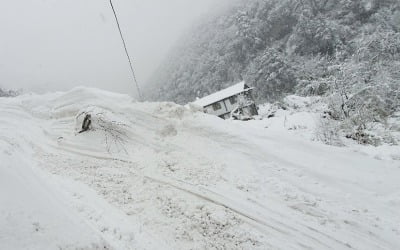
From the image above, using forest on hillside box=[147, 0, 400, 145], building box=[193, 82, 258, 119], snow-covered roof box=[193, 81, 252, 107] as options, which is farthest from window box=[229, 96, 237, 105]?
forest on hillside box=[147, 0, 400, 145]

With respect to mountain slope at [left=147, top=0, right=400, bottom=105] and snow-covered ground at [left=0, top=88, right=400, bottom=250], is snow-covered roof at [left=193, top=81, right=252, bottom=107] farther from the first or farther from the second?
snow-covered ground at [left=0, top=88, right=400, bottom=250]

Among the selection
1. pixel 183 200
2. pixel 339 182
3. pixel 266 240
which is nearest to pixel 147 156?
pixel 183 200

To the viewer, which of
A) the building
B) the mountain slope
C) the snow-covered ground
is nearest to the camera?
the snow-covered ground

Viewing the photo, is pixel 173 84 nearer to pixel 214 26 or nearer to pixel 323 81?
pixel 214 26

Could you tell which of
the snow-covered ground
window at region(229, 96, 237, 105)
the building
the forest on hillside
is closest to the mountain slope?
the forest on hillside

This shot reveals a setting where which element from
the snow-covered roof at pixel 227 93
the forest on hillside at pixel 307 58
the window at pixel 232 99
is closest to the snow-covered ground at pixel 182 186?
the forest on hillside at pixel 307 58

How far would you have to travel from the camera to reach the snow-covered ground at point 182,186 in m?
5.64

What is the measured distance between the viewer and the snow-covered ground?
564cm

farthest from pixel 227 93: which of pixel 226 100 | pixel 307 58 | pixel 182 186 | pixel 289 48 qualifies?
pixel 182 186

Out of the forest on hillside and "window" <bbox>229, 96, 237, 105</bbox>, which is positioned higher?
the forest on hillside

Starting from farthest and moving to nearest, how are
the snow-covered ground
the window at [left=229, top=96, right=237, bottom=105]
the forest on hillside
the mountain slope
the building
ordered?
1. the window at [left=229, top=96, right=237, bottom=105]
2. the building
3. the mountain slope
4. the forest on hillside
5. the snow-covered ground

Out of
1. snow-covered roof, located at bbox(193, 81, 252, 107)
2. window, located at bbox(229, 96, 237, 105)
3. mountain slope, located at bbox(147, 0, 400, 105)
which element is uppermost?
mountain slope, located at bbox(147, 0, 400, 105)

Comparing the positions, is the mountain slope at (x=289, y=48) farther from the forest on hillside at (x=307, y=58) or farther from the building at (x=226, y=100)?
the building at (x=226, y=100)

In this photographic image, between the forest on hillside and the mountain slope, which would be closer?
the forest on hillside
